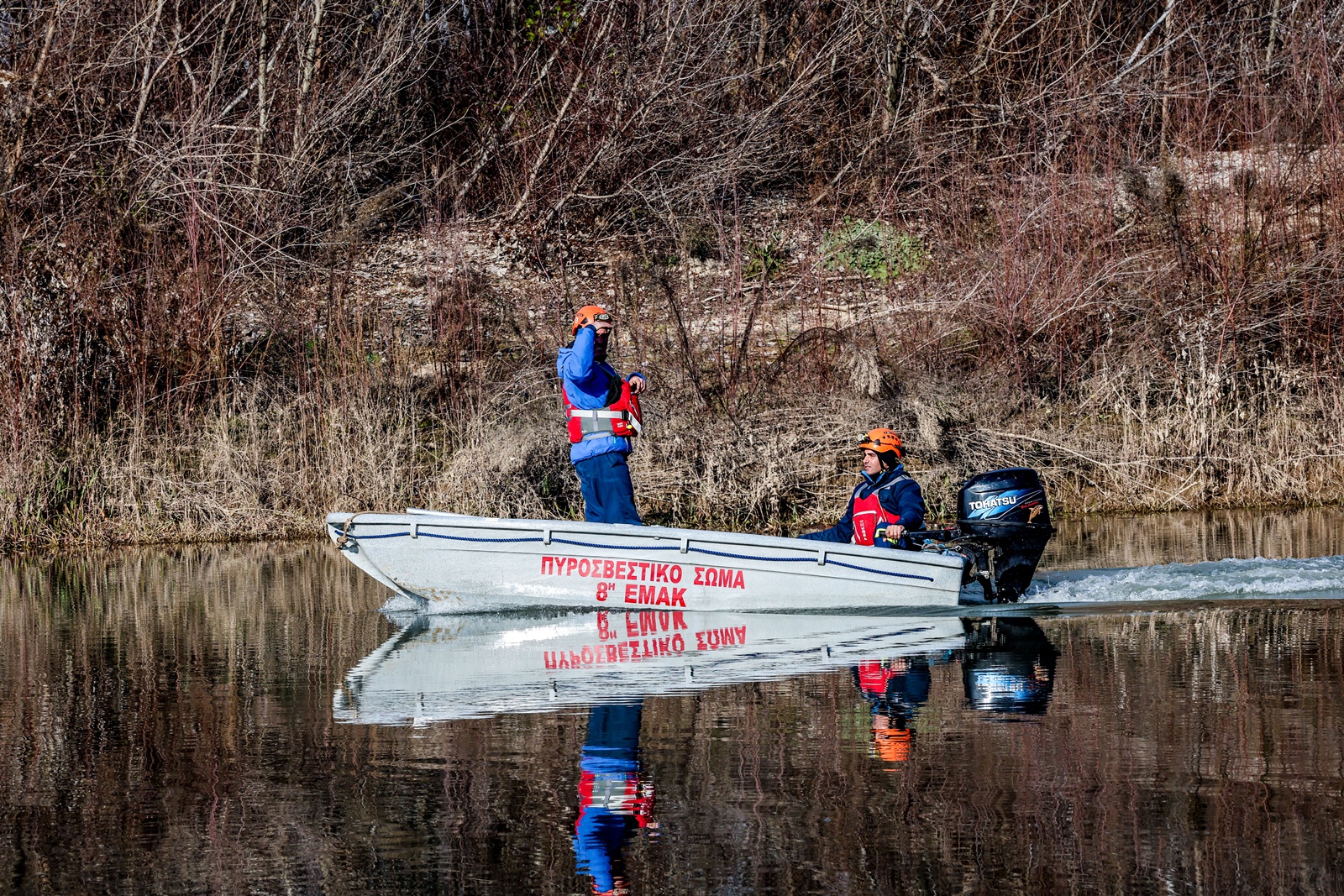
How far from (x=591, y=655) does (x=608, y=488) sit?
6.25 feet

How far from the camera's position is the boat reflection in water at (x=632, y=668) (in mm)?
6078

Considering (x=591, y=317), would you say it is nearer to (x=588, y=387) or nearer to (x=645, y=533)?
(x=588, y=387)

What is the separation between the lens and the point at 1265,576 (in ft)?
35.0

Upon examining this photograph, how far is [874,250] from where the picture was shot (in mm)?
21016

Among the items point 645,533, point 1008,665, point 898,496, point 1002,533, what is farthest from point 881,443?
point 1008,665

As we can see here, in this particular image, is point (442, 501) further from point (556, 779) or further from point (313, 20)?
point (556, 779)

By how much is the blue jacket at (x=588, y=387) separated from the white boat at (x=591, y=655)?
1082mm

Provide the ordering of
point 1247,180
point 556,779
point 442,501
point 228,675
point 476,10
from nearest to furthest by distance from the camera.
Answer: point 556,779, point 228,675, point 442,501, point 1247,180, point 476,10

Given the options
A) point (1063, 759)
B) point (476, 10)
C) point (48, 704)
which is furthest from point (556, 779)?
point (476, 10)

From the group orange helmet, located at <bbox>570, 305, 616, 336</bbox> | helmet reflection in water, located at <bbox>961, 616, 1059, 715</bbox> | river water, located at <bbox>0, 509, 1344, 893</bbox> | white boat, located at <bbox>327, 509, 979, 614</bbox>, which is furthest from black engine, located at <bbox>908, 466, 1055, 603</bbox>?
orange helmet, located at <bbox>570, 305, 616, 336</bbox>

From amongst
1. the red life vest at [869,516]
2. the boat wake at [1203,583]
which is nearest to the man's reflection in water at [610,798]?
the red life vest at [869,516]

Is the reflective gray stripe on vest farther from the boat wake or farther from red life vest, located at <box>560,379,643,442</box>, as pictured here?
the boat wake

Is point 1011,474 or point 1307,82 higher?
point 1307,82

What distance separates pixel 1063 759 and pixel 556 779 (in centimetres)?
180
